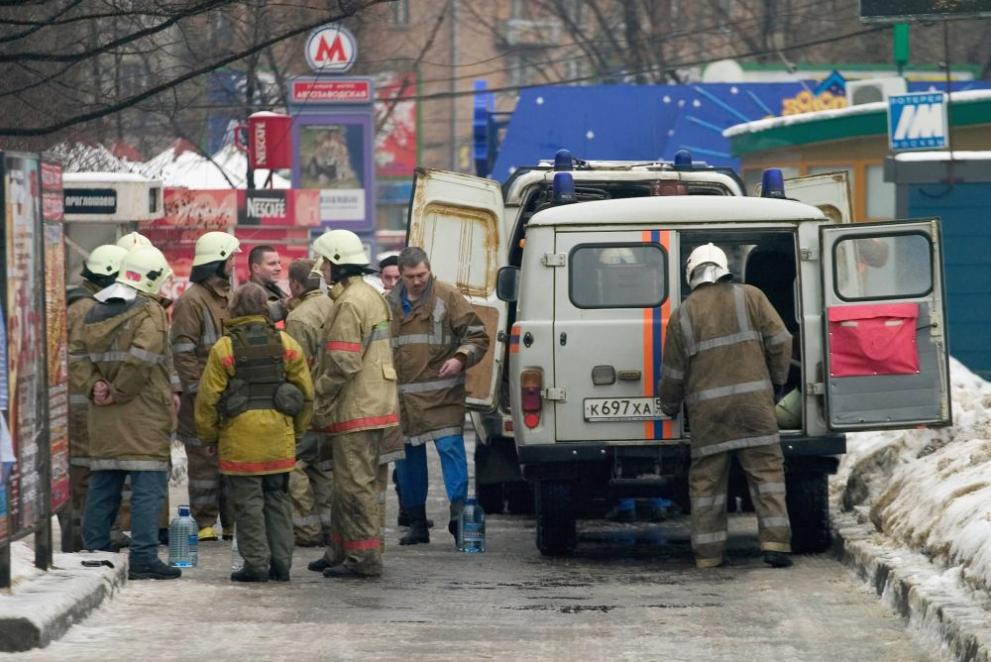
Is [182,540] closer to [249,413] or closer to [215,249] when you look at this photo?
[249,413]

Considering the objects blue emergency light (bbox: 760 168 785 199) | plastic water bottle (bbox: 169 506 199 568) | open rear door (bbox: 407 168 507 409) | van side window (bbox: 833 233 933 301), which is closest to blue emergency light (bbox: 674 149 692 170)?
blue emergency light (bbox: 760 168 785 199)

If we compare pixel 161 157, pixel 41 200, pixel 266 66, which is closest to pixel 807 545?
pixel 41 200

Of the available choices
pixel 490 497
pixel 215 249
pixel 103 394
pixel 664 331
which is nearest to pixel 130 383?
pixel 103 394

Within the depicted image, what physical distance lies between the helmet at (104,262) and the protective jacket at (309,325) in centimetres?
103

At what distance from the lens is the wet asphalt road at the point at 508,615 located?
26.1 ft

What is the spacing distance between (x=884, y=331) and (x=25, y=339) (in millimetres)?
4996

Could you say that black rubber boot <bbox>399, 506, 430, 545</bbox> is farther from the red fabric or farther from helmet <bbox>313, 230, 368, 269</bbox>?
the red fabric

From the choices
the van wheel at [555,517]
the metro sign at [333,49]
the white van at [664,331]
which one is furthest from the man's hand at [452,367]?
the metro sign at [333,49]

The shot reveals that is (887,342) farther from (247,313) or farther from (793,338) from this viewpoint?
(247,313)

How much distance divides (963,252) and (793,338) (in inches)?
306

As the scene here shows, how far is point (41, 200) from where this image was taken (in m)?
8.77

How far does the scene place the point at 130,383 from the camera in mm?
10039

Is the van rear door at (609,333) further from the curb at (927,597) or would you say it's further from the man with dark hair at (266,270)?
the man with dark hair at (266,270)

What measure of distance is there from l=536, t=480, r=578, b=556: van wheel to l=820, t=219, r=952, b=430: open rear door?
1.64 m
